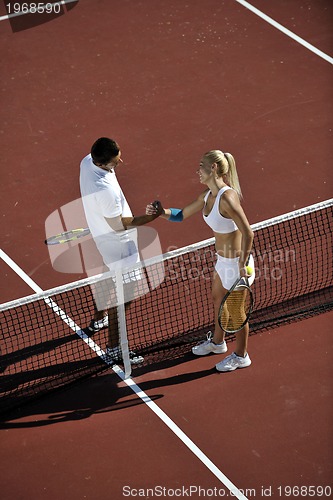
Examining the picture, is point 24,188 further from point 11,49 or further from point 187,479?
point 187,479

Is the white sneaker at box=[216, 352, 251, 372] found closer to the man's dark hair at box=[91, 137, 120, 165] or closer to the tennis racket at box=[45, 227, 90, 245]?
the tennis racket at box=[45, 227, 90, 245]

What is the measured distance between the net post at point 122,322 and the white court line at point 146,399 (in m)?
0.18

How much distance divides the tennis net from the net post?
0.91 feet

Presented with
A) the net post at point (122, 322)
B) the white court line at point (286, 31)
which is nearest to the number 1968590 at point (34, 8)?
the white court line at point (286, 31)

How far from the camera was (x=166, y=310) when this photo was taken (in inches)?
379

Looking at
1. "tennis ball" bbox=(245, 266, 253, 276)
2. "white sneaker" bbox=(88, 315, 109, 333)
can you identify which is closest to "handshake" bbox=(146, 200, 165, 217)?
"tennis ball" bbox=(245, 266, 253, 276)

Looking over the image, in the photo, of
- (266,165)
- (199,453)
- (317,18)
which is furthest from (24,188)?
(317,18)

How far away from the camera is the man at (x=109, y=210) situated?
8.25 metres

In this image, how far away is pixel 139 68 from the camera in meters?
13.4

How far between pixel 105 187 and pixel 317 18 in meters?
7.31

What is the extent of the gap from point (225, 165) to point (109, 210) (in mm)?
1086

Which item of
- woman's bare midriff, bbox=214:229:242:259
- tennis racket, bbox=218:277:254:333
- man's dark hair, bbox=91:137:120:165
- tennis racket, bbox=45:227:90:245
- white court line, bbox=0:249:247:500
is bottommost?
white court line, bbox=0:249:247:500

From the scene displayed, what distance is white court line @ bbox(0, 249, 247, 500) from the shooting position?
310 inches

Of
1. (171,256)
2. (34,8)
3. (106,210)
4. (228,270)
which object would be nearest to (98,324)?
(171,256)
